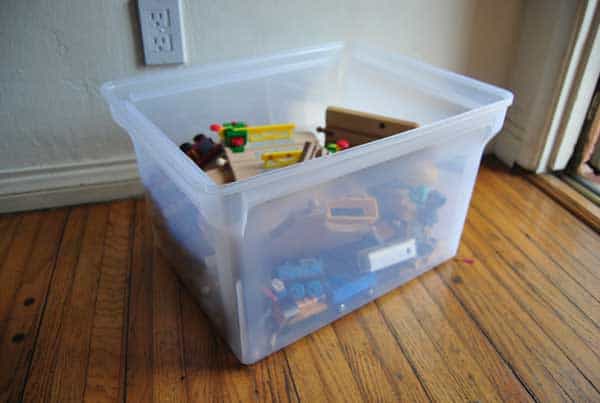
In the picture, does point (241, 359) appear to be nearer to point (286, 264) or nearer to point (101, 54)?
point (286, 264)

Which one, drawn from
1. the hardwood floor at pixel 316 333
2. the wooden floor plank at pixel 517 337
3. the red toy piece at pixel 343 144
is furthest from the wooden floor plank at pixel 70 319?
the wooden floor plank at pixel 517 337

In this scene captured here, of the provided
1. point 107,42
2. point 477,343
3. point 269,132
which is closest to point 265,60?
point 269,132

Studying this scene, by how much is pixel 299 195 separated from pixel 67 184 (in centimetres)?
60

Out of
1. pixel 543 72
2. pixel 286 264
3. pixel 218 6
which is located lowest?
pixel 286 264

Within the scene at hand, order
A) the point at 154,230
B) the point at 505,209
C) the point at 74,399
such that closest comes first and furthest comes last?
the point at 74,399
the point at 154,230
the point at 505,209

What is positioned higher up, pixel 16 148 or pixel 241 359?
pixel 16 148

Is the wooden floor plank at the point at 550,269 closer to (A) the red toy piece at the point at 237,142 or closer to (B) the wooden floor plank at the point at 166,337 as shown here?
(A) the red toy piece at the point at 237,142

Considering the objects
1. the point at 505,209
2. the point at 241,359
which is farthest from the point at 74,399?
the point at 505,209

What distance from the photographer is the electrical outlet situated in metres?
0.88

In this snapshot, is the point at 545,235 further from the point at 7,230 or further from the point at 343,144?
the point at 7,230

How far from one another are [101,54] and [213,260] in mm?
497

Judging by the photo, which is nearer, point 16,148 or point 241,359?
point 241,359

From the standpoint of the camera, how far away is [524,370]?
0.67 meters

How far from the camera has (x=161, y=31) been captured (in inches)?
35.4
